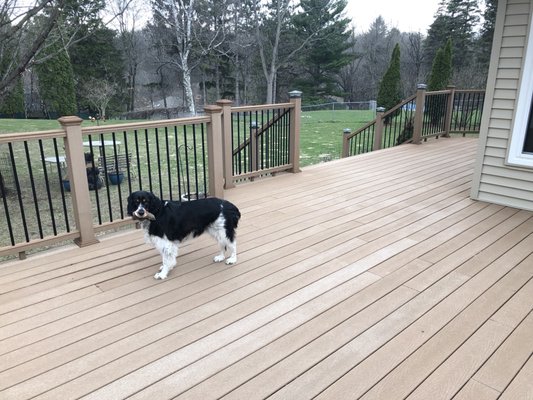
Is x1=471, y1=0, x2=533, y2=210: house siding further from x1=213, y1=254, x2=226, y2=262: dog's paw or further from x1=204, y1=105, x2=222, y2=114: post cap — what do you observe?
x1=213, y1=254, x2=226, y2=262: dog's paw

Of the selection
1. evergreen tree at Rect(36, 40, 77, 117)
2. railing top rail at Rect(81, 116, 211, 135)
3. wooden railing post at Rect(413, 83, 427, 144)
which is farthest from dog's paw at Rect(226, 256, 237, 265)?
evergreen tree at Rect(36, 40, 77, 117)

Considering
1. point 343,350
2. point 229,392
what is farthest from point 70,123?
point 343,350

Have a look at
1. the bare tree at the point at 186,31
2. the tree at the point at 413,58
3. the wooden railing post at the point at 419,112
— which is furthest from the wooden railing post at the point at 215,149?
the tree at the point at 413,58

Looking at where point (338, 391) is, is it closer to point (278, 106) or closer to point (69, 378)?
point (69, 378)

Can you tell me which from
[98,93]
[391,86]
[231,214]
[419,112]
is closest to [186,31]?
[98,93]

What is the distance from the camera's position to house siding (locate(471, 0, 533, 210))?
3.67 metres

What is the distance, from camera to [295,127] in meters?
5.08

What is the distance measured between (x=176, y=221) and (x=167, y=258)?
247 millimetres

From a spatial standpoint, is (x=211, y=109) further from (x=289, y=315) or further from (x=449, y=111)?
(x=449, y=111)

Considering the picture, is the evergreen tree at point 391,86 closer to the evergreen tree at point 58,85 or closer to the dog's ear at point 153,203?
the evergreen tree at point 58,85

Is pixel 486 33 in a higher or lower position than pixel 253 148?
higher

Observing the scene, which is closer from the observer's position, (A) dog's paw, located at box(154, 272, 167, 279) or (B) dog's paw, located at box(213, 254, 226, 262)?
(A) dog's paw, located at box(154, 272, 167, 279)

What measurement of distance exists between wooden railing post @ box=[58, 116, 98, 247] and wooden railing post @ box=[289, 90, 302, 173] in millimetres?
2632

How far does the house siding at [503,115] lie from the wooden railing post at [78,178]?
3692 mm
